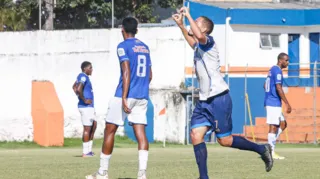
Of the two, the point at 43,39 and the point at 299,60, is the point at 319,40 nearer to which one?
the point at 299,60

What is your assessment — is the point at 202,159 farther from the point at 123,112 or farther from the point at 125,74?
the point at 125,74

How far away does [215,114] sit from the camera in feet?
37.3

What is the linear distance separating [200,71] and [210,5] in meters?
23.7

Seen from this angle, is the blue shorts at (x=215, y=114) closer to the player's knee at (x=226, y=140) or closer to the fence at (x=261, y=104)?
the player's knee at (x=226, y=140)

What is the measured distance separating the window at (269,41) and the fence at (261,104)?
4.09 feet

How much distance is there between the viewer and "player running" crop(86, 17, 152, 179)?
12.0m

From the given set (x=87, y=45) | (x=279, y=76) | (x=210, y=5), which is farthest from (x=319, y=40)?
(x=279, y=76)

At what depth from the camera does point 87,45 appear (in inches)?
1232

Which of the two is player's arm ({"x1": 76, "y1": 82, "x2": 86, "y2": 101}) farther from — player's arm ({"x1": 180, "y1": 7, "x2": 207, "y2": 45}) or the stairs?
the stairs

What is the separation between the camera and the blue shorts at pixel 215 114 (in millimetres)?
11398

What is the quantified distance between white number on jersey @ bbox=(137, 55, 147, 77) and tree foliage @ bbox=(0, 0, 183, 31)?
71.3 feet

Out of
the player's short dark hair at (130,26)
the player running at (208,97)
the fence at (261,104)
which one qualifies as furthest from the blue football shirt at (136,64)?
the fence at (261,104)

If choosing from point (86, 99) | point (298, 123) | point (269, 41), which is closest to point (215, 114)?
point (86, 99)

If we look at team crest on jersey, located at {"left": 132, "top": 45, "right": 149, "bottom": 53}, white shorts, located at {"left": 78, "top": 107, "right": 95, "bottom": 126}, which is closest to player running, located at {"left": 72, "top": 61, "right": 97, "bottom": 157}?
white shorts, located at {"left": 78, "top": 107, "right": 95, "bottom": 126}
